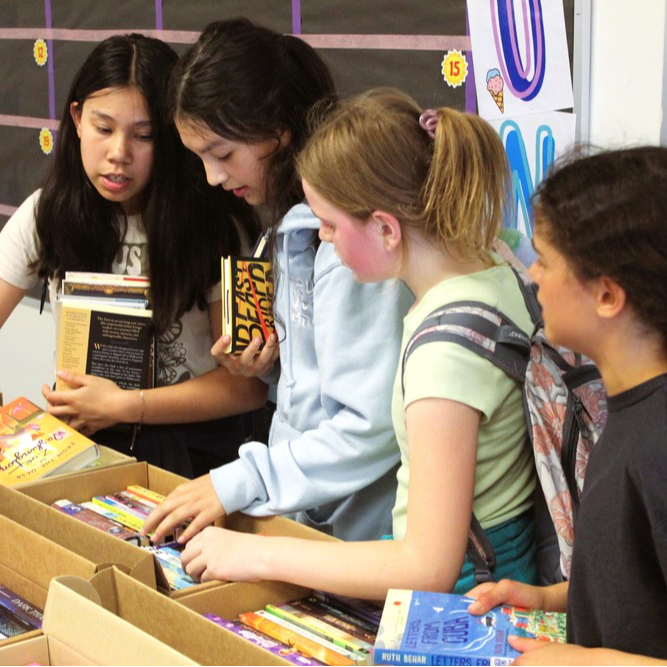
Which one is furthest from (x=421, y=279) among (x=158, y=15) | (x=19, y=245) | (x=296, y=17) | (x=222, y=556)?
(x=158, y=15)

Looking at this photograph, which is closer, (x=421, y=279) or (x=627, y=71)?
(x=421, y=279)

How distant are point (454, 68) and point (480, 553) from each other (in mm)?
1156

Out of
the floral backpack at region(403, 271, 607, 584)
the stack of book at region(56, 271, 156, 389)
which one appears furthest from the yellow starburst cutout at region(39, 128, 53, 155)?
the floral backpack at region(403, 271, 607, 584)

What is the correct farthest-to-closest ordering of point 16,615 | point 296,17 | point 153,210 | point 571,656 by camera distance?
point 296,17 → point 153,210 → point 16,615 → point 571,656

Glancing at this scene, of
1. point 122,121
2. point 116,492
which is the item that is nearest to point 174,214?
point 122,121

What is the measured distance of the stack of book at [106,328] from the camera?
5.50ft

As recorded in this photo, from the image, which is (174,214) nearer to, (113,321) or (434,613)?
(113,321)

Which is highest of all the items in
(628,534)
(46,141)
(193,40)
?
(193,40)

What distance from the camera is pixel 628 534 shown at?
0.94 meters

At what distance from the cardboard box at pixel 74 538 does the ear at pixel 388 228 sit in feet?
1.57

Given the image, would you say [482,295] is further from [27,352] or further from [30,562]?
[27,352]

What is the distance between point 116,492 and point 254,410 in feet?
1.41

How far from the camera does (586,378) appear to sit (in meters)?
1.17

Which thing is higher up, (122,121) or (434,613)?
(122,121)
